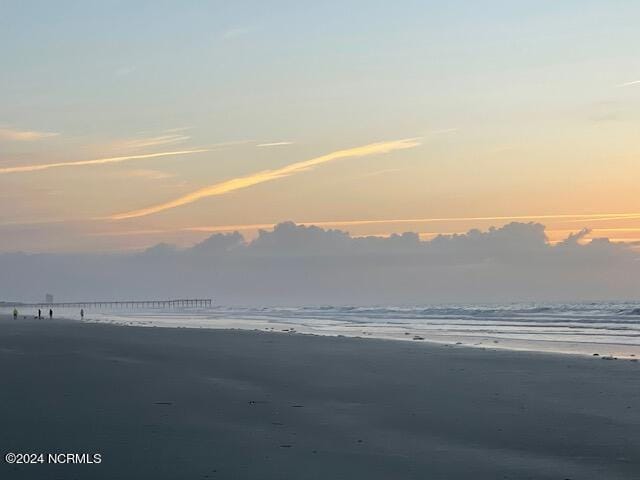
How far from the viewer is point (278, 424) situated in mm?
11469

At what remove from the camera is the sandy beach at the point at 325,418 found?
29.0ft

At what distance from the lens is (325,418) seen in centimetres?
1209

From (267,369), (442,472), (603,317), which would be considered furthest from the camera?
(603,317)

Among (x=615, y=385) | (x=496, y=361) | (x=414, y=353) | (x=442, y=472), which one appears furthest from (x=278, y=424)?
(x=414, y=353)

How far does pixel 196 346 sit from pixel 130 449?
67.3ft

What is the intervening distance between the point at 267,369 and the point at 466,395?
6442mm

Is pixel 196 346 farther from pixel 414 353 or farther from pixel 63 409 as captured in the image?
pixel 63 409

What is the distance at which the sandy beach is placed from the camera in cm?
884

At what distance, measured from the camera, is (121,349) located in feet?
91.0

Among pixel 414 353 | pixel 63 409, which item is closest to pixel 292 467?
pixel 63 409

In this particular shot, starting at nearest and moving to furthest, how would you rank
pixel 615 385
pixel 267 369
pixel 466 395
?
pixel 466 395
pixel 615 385
pixel 267 369

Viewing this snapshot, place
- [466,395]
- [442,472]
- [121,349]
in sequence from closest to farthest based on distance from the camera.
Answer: [442,472] < [466,395] < [121,349]

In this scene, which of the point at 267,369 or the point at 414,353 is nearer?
the point at 267,369

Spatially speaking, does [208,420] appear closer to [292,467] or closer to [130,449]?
[130,449]
